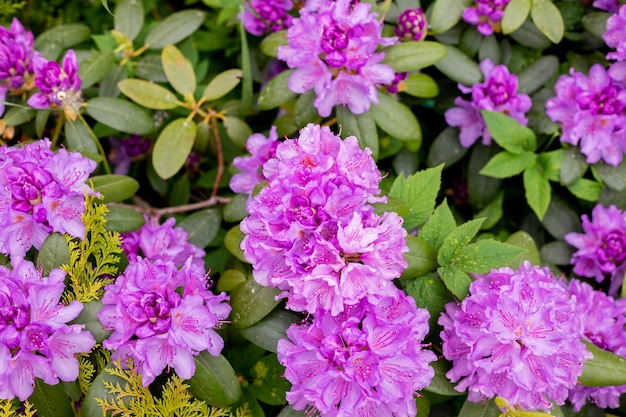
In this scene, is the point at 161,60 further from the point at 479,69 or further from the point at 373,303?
the point at 373,303

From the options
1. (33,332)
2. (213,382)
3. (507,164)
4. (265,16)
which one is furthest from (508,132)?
(33,332)

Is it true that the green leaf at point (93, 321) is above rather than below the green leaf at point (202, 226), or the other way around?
above

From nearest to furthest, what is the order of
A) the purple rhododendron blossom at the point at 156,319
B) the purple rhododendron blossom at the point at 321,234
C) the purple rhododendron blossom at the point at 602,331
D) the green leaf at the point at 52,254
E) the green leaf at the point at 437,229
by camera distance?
the purple rhododendron blossom at the point at 321,234, the purple rhododendron blossom at the point at 156,319, the green leaf at the point at 52,254, the green leaf at the point at 437,229, the purple rhododendron blossom at the point at 602,331

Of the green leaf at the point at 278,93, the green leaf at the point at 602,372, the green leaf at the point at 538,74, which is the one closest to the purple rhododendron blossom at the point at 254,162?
the green leaf at the point at 278,93

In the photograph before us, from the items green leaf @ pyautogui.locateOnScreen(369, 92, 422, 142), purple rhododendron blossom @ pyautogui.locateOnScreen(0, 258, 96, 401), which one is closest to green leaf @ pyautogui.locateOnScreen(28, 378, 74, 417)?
purple rhododendron blossom @ pyautogui.locateOnScreen(0, 258, 96, 401)

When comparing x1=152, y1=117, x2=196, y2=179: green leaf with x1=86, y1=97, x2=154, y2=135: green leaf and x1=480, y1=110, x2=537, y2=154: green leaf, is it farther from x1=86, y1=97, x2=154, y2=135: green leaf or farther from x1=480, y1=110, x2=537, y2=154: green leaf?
x1=480, y1=110, x2=537, y2=154: green leaf

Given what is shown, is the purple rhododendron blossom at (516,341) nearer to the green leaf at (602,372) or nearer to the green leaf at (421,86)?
the green leaf at (602,372)

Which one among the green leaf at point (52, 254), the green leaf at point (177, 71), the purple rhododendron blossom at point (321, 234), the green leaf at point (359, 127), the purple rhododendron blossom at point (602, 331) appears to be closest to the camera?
the purple rhododendron blossom at point (321, 234)
